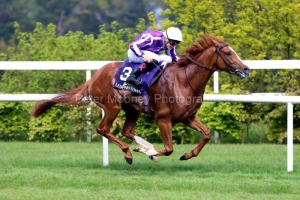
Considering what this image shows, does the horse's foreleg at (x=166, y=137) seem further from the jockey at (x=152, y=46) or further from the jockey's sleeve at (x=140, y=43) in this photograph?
the jockey's sleeve at (x=140, y=43)

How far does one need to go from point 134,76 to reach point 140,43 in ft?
1.23

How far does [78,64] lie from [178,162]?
9.12ft

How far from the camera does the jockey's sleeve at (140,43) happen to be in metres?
8.28

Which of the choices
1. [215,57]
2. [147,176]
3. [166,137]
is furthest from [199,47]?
[147,176]

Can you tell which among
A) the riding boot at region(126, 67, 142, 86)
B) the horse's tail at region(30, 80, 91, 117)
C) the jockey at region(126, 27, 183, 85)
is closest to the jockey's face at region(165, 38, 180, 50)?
the jockey at region(126, 27, 183, 85)

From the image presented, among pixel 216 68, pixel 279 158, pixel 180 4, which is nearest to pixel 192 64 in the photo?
pixel 216 68

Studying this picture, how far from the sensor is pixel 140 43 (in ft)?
27.3

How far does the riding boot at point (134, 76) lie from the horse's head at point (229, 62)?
87cm

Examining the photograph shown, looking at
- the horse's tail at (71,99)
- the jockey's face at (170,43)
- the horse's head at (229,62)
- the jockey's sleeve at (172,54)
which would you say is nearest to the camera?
the horse's head at (229,62)

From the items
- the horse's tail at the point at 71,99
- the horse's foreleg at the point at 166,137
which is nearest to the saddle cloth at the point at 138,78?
the horse's foreleg at the point at 166,137

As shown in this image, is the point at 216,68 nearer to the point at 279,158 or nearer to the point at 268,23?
the point at 279,158

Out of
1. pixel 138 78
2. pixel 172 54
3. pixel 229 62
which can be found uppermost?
pixel 172 54

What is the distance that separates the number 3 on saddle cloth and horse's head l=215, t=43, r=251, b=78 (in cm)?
66

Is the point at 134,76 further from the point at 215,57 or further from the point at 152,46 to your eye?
the point at 215,57
